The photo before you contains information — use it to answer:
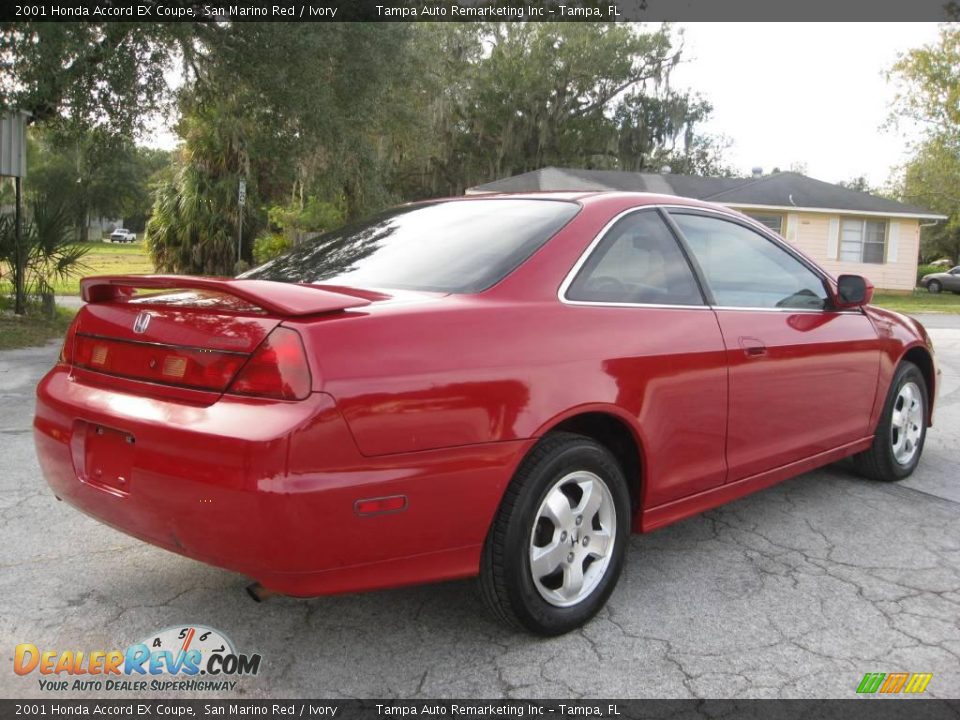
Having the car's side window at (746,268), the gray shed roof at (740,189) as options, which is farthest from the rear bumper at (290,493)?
the gray shed roof at (740,189)

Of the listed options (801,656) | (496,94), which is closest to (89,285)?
(801,656)

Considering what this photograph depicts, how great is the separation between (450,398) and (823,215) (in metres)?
29.4

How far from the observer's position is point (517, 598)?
273 cm

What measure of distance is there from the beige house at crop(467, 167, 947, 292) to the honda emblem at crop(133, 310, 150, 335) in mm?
26180

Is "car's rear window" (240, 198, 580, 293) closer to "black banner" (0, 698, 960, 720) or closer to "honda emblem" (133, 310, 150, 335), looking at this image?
"honda emblem" (133, 310, 150, 335)

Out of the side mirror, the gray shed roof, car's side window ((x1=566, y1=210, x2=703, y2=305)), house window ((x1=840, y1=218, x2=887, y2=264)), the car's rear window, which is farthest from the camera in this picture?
house window ((x1=840, y1=218, x2=887, y2=264))

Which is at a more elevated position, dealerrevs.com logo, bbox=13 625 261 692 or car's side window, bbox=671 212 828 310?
car's side window, bbox=671 212 828 310

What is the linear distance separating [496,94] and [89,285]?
35478 mm

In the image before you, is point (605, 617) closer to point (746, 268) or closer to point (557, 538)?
point (557, 538)

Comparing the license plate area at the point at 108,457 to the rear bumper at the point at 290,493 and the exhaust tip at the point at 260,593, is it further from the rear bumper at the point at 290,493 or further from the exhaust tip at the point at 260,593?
the exhaust tip at the point at 260,593

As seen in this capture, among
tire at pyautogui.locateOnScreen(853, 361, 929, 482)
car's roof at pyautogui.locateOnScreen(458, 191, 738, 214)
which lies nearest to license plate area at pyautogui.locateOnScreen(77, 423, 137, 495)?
car's roof at pyautogui.locateOnScreen(458, 191, 738, 214)

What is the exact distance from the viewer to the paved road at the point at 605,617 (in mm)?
2650

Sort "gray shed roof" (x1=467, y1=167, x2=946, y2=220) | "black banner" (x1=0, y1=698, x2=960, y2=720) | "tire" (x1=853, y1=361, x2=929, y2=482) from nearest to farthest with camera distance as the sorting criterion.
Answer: "black banner" (x1=0, y1=698, x2=960, y2=720), "tire" (x1=853, y1=361, x2=929, y2=482), "gray shed roof" (x1=467, y1=167, x2=946, y2=220)

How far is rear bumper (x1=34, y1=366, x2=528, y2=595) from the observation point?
2289 mm
